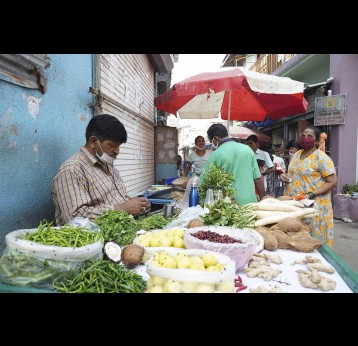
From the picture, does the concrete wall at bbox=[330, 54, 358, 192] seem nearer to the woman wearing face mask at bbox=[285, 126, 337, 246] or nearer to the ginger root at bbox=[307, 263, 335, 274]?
the woman wearing face mask at bbox=[285, 126, 337, 246]

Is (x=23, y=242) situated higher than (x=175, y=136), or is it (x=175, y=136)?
(x=175, y=136)

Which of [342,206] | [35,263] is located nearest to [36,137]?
[35,263]

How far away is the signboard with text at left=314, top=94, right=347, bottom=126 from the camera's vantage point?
30.5ft

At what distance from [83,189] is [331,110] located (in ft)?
30.9

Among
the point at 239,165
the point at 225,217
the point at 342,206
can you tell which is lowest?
the point at 342,206

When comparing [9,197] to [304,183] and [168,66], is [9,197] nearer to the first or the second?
[304,183]

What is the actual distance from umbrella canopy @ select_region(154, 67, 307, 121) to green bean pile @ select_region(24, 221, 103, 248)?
348 cm

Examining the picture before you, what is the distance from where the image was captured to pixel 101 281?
5.61ft

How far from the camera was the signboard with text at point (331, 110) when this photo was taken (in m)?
9.30

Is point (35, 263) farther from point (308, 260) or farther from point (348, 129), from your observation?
point (348, 129)

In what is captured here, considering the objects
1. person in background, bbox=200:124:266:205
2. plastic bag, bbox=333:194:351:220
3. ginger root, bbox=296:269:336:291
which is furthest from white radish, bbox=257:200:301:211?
plastic bag, bbox=333:194:351:220
